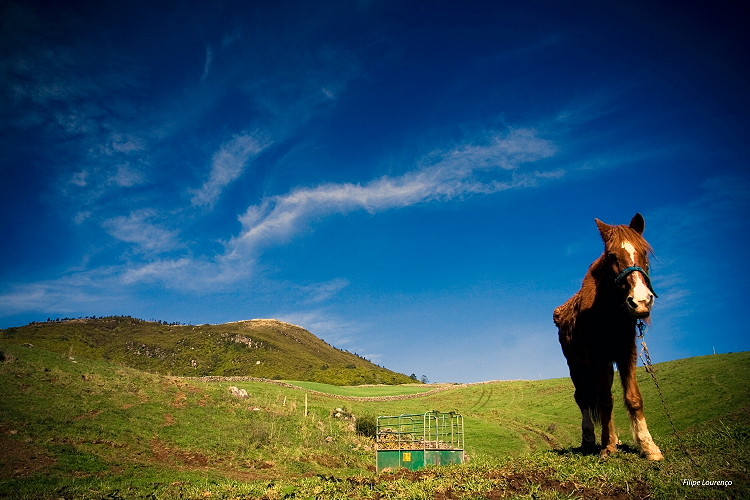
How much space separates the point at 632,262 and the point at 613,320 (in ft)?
4.35

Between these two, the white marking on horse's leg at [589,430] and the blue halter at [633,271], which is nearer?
the blue halter at [633,271]

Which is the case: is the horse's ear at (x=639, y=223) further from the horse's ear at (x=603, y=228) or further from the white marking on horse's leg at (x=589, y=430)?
the white marking on horse's leg at (x=589, y=430)

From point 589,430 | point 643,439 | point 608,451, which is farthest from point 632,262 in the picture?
point 589,430

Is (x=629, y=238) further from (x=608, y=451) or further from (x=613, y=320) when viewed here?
(x=608, y=451)

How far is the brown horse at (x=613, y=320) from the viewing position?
18.1 feet

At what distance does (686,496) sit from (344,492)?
574 cm

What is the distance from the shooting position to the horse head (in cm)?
516

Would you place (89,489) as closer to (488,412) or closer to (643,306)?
(643,306)

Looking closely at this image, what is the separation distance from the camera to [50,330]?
12288cm

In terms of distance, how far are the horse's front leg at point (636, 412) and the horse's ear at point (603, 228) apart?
1.92 metres

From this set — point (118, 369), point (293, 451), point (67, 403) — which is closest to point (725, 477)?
point (293, 451)

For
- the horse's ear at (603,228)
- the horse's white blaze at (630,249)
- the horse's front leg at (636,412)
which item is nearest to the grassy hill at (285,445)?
the horse's front leg at (636,412)

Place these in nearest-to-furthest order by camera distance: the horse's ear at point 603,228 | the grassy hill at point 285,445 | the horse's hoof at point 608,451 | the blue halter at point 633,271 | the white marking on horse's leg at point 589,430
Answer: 1. the blue halter at point 633,271
2. the grassy hill at point 285,445
3. the horse's ear at point 603,228
4. the horse's hoof at point 608,451
5. the white marking on horse's leg at point 589,430

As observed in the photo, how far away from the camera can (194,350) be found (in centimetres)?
13262
